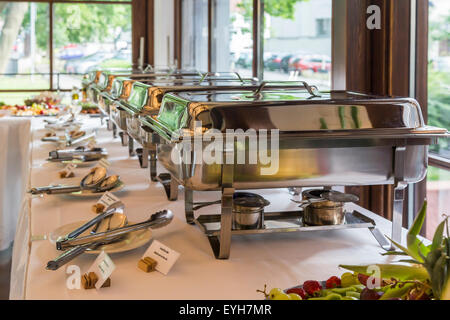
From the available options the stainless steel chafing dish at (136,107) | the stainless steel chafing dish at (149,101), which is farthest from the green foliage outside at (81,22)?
the stainless steel chafing dish at (149,101)

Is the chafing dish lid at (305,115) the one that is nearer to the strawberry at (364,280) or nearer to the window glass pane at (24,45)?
the strawberry at (364,280)

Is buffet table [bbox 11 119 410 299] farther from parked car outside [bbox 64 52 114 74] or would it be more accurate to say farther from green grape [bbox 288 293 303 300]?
parked car outside [bbox 64 52 114 74]

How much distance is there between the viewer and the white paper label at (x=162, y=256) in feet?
3.43

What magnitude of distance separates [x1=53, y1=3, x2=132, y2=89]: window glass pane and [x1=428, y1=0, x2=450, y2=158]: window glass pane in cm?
494

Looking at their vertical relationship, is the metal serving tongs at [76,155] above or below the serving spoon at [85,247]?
above

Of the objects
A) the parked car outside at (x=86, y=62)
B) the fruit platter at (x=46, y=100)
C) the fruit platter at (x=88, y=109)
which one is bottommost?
the fruit platter at (x=88, y=109)

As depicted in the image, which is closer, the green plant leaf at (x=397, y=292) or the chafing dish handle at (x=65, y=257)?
the green plant leaf at (x=397, y=292)

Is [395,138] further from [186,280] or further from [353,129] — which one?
[186,280]

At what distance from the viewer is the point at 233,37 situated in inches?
146

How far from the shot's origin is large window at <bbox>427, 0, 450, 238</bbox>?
5.49 ft

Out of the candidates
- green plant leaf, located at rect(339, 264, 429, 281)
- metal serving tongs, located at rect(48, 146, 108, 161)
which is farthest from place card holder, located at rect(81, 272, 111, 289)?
metal serving tongs, located at rect(48, 146, 108, 161)

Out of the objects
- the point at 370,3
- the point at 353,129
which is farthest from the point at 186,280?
the point at 370,3

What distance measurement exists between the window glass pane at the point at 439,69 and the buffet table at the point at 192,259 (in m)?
0.38
